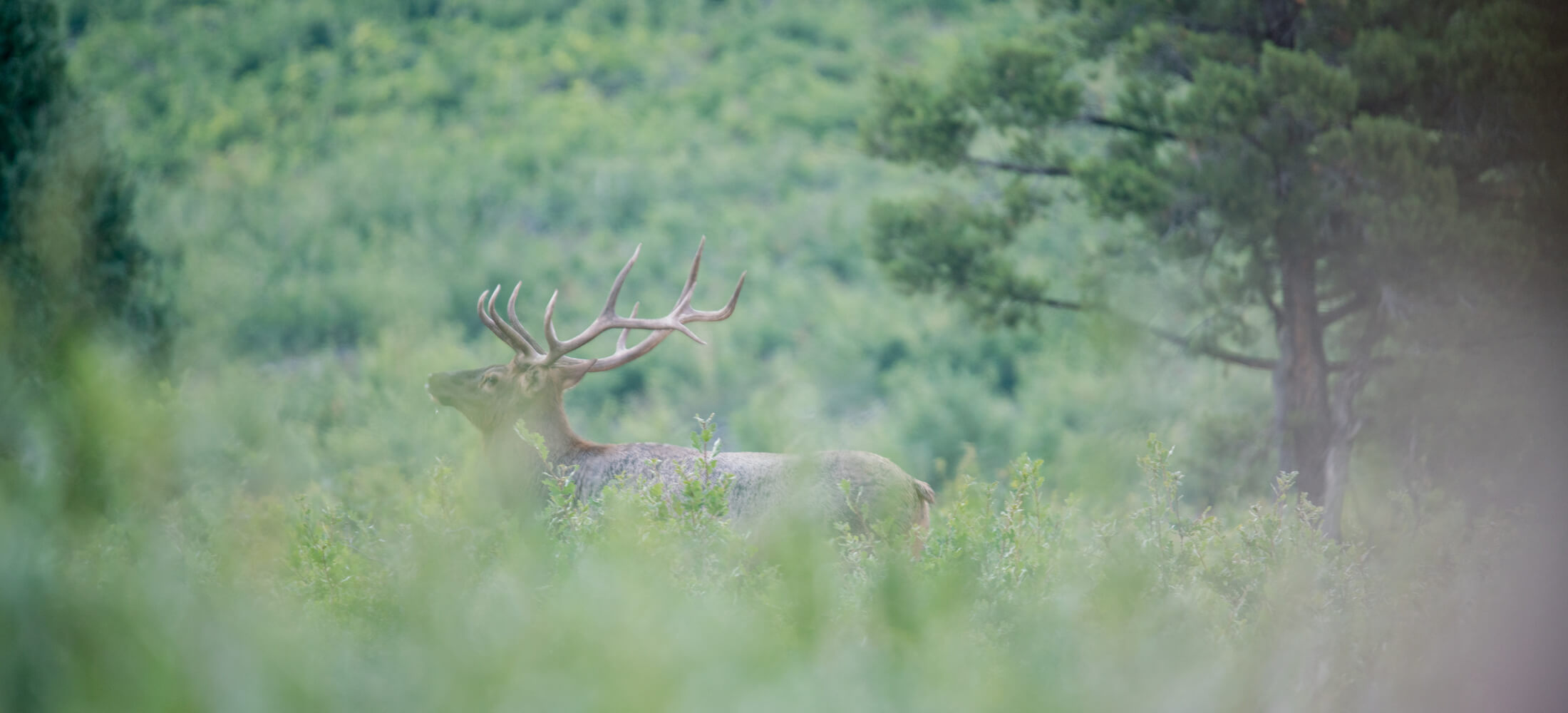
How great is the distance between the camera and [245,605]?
1.61 m

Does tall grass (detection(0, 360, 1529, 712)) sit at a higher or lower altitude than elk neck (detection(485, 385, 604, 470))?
higher

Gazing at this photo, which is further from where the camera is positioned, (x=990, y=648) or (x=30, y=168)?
(x=30, y=168)

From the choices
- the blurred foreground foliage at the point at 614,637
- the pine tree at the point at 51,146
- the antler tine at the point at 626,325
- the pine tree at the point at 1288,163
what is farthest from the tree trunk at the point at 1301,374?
the pine tree at the point at 51,146

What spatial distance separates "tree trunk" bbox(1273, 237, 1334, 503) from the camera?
8398 millimetres

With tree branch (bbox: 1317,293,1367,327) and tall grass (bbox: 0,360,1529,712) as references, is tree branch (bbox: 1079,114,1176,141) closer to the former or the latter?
tree branch (bbox: 1317,293,1367,327)

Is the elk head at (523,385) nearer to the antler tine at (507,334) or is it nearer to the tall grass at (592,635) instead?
the antler tine at (507,334)

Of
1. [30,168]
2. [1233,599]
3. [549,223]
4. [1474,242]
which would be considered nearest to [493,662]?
[1233,599]

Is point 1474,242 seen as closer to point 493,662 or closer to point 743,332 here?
point 493,662

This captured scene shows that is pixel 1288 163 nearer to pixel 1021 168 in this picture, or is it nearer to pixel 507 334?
pixel 1021 168

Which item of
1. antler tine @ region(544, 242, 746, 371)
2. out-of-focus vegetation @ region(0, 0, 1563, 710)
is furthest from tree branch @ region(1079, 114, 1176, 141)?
antler tine @ region(544, 242, 746, 371)

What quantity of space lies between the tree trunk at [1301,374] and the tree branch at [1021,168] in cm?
212

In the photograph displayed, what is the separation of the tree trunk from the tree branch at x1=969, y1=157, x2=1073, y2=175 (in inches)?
83.6

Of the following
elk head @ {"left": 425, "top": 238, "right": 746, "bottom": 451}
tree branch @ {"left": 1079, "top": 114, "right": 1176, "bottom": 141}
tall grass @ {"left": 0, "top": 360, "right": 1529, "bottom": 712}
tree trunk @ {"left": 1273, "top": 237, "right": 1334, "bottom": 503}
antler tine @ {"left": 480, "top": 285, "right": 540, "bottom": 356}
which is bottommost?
tree trunk @ {"left": 1273, "top": 237, "right": 1334, "bottom": 503}

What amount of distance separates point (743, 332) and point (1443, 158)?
17347 mm
